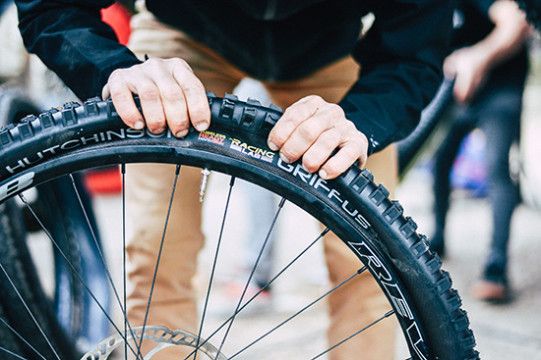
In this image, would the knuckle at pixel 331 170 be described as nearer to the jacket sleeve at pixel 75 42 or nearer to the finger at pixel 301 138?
the finger at pixel 301 138

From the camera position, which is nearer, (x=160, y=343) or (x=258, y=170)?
(x=258, y=170)

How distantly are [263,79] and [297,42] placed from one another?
0.13 meters

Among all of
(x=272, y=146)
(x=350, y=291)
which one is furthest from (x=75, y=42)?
(x=350, y=291)

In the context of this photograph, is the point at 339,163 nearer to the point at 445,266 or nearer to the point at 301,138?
the point at 301,138

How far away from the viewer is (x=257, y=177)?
1.00 m

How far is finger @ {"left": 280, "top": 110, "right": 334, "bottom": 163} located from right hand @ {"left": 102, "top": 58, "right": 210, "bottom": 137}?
116mm

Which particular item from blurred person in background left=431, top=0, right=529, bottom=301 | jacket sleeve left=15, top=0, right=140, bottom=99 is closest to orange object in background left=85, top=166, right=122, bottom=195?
blurred person in background left=431, top=0, right=529, bottom=301

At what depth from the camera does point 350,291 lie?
148cm

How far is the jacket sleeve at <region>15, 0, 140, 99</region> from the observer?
3.73 feet

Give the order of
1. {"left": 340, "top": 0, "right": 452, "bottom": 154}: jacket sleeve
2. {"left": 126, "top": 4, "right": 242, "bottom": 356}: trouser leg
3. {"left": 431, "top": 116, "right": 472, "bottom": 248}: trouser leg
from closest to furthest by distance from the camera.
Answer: {"left": 340, "top": 0, "right": 452, "bottom": 154}: jacket sleeve < {"left": 126, "top": 4, "right": 242, "bottom": 356}: trouser leg < {"left": 431, "top": 116, "right": 472, "bottom": 248}: trouser leg

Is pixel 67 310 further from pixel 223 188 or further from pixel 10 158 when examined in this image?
pixel 223 188

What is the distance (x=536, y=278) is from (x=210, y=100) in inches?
101

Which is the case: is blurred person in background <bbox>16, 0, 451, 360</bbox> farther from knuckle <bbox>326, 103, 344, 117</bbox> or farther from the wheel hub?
the wheel hub

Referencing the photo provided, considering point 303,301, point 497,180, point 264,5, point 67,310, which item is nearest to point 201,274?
point 303,301
